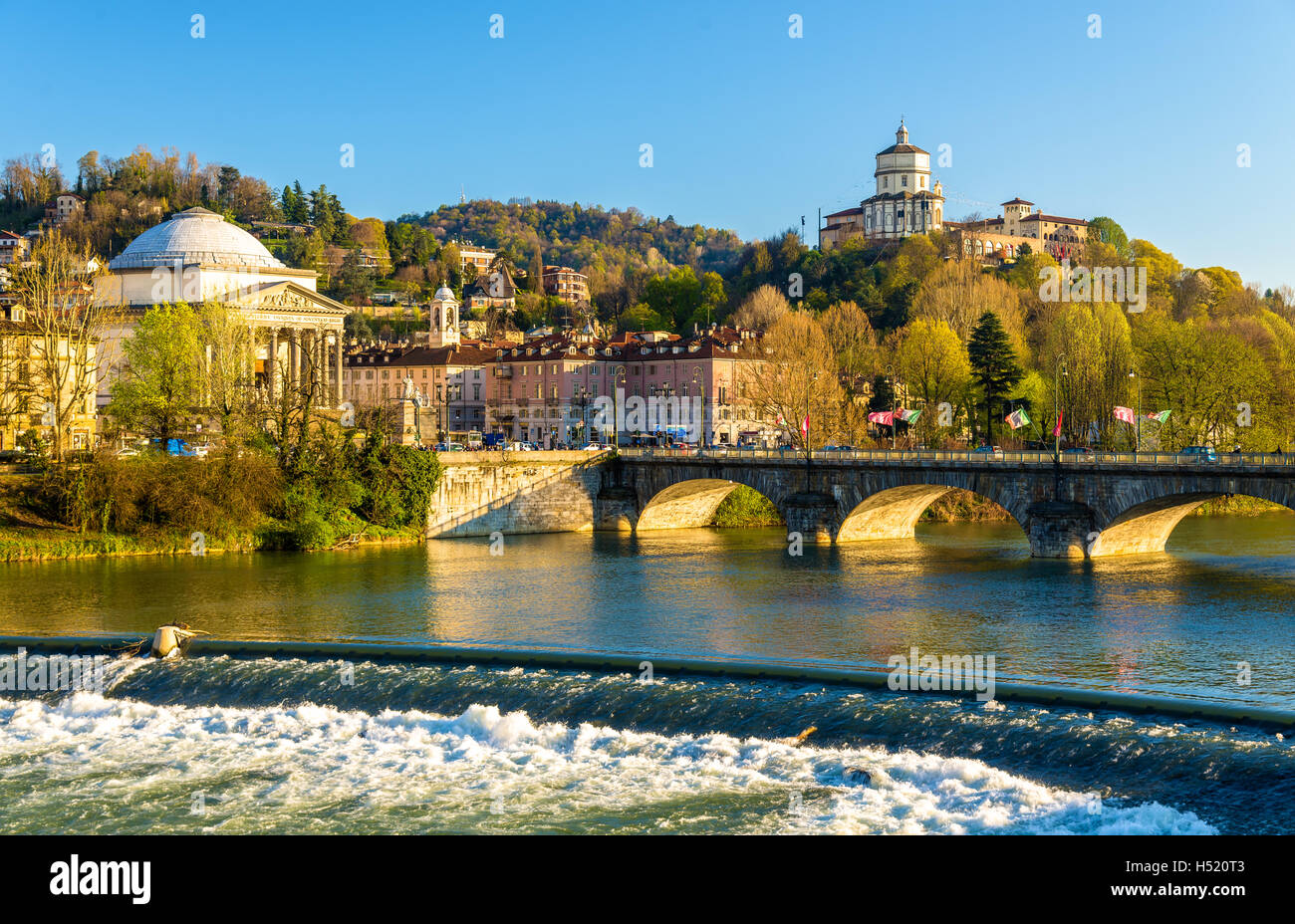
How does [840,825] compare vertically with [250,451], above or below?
below

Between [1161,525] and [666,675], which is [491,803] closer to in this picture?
[666,675]

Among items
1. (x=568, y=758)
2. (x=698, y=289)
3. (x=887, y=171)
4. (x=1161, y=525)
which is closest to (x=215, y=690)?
(x=568, y=758)

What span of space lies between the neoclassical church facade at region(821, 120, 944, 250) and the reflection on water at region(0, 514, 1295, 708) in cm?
10506

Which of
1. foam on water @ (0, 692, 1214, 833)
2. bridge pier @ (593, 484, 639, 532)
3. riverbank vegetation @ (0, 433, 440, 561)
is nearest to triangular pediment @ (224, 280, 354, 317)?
bridge pier @ (593, 484, 639, 532)

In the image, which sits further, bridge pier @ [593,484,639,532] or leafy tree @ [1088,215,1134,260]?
leafy tree @ [1088,215,1134,260]

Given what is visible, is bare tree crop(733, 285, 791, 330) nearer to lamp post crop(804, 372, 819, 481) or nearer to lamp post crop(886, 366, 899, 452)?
lamp post crop(886, 366, 899, 452)

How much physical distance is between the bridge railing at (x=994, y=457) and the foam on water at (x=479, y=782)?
2745 centimetres

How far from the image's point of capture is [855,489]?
57656 millimetres

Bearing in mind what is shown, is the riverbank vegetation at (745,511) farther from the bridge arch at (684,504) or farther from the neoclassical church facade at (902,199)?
the neoclassical church facade at (902,199)

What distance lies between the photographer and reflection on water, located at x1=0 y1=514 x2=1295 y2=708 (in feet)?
104

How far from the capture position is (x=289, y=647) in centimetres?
3153

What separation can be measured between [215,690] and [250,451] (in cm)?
3010

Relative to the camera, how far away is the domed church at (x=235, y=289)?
3716 inches

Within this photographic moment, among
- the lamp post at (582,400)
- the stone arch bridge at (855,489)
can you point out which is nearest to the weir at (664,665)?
the stone arch bridge at (855,489)
